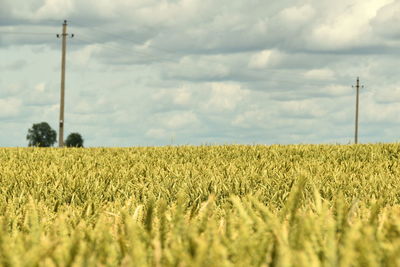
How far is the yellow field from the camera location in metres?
1.78

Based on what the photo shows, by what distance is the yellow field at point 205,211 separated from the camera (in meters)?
1.78

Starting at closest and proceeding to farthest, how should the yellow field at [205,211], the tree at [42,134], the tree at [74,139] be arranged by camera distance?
the yellow field at [205,211] → the tree at [74,139] → the tree at [42,134]

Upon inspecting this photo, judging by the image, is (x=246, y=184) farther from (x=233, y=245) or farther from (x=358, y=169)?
(x=233, y=245)

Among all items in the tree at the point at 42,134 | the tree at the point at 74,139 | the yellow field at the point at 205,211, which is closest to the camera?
the yellow field at the point at 205,211

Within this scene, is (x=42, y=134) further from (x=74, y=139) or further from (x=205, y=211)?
(x=205, y=211)

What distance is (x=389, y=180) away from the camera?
7.09m

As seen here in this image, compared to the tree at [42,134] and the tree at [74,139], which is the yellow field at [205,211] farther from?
the tree at [42,134]

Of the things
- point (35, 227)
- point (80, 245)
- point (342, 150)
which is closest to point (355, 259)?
point (80, 245)

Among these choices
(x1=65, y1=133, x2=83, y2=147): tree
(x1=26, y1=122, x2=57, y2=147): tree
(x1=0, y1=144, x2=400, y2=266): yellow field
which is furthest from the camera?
(x1=26, y1=122, x2=57, y2=147): tree

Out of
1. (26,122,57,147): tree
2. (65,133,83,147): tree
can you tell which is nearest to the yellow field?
(65,133,83,147): tree

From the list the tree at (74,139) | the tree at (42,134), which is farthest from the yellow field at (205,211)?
the tree at (42,134)

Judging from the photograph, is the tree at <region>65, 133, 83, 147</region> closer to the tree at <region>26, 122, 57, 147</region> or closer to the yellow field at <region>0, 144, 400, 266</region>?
the tree at <region>26, 122, 57, 147</region>

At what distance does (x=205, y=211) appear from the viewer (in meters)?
2.22

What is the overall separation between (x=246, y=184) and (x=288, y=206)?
4.07 metres
